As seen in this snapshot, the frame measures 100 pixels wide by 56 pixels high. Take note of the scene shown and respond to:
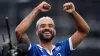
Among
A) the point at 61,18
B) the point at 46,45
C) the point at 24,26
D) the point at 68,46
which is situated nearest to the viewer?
the point at 24,26

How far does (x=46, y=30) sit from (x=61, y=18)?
12.4 feet

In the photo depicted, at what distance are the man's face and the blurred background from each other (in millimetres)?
3556

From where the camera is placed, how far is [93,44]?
9.41 meters

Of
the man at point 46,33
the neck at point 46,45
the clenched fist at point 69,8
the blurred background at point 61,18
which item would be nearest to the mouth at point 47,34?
the man at point 46,33

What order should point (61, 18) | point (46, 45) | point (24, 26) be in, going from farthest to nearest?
point (61, 18) < point (46, 45) < point (24, 26)

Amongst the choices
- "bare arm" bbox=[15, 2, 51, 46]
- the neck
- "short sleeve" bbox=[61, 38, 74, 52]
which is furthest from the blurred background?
"bare arm" bbox=[15, 2, 51, 46]

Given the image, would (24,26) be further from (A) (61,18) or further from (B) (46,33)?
(A) (61,18)

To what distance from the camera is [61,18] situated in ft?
31.0

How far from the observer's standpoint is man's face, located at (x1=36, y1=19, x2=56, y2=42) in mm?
5664

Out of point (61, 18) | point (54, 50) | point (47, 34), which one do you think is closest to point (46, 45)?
point (54, 50)

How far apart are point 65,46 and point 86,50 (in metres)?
3.52

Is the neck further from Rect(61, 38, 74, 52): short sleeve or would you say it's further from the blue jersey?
Rect(61, 38, 74, 52): short sleeve

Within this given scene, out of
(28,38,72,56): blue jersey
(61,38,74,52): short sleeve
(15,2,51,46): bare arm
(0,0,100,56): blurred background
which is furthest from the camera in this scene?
(0,0,100,56): blurred background

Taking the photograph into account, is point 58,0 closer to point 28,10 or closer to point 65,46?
point 28,10
